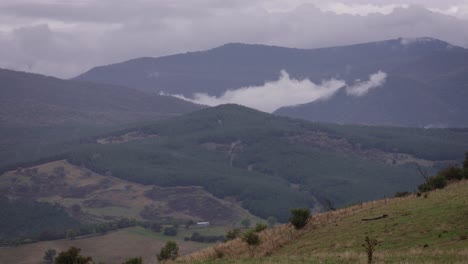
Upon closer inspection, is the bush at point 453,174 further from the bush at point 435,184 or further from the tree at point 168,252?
the tree at point 168,252

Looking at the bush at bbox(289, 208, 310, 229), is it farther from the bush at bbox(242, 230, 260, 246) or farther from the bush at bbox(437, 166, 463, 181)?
the bush at bbox(437, 166, 463, 181)

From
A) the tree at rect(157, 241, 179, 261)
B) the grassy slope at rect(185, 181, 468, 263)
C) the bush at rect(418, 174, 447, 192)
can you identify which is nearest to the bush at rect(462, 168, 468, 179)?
the bush at rect(418, 174, 447, 192)

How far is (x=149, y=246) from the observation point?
585 ft

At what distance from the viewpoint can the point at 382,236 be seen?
45.3m

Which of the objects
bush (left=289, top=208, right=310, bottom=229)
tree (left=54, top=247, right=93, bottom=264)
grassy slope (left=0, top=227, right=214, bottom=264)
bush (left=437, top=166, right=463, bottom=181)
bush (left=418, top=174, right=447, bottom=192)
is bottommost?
grassy slope (left=0, top=227, right=214, bottom=264)

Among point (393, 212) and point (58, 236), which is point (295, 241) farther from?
point (58, 236)

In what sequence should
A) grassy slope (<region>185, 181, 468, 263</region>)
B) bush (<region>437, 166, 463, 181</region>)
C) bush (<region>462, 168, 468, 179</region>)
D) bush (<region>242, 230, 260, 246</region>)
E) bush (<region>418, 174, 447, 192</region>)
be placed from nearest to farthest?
grassy slope (<region>185, 181, 468, 263</region>) → bush (<region>242, 230, 260, 246</region>) → bush (<region>418, 174, 447, 192</region>) → bush (<region>462, 168, 468, 179</region>) → bush (<region>437, 166, 463, 181</region>)

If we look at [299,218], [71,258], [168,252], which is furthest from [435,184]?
[71,258]

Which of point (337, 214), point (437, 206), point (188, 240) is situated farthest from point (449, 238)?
point (188, 240)

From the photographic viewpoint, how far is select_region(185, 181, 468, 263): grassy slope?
37.4m

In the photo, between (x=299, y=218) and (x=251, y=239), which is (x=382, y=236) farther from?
(x=299, y=218)

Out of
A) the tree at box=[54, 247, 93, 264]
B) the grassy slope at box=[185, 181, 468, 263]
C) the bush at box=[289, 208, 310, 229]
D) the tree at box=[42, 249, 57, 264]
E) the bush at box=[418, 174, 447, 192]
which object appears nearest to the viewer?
the grassy slope at box=[185, 181, 468, 263]

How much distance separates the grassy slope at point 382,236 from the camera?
3744 cm

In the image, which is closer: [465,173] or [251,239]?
[251,239]
